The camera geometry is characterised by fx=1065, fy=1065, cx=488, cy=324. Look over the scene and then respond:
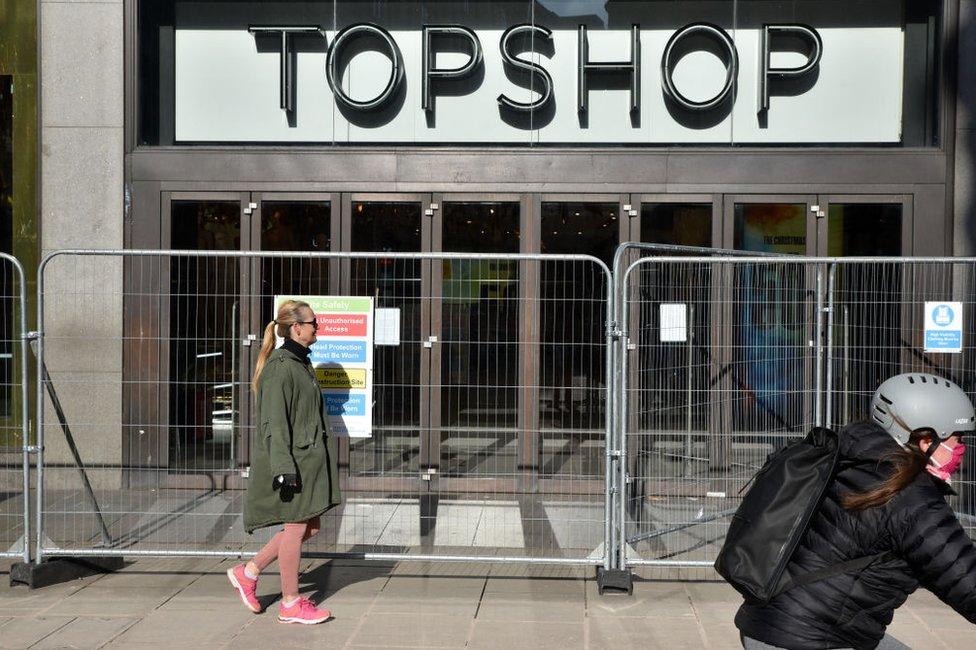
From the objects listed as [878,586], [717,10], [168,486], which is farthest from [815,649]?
[717,10]

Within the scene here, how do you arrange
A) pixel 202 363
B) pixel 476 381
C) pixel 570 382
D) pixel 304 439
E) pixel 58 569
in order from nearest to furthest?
pixel 304 439, pixel 58 569, pixel 476 381, pixel 202 363, pixel 570 382

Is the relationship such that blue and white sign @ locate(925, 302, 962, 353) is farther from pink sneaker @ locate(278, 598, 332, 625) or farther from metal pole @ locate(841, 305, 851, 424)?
pink sneaker @ locate(278, 598, 332, 625)

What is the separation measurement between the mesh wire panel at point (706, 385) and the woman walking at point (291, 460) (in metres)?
2.01

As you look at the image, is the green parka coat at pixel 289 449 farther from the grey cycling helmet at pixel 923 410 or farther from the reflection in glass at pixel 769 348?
the grey cycling helmet at pixel 923 410

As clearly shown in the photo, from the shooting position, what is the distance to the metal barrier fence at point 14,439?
6.91 meters

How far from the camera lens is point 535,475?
7465 millimetres

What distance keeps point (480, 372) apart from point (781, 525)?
4.72m

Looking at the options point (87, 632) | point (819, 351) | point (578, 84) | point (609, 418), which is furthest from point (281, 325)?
point (578, 84)

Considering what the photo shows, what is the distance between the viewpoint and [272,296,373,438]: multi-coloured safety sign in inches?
277

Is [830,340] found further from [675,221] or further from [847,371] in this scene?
[675,221]

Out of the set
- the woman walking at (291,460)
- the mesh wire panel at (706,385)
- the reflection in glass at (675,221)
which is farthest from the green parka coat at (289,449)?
the reflection in glass at (675,221)

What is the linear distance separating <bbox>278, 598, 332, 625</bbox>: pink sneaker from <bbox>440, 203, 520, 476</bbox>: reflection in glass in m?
1.64

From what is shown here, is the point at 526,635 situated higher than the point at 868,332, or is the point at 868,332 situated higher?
the point at 868,332

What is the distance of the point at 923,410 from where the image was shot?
3104 mm
